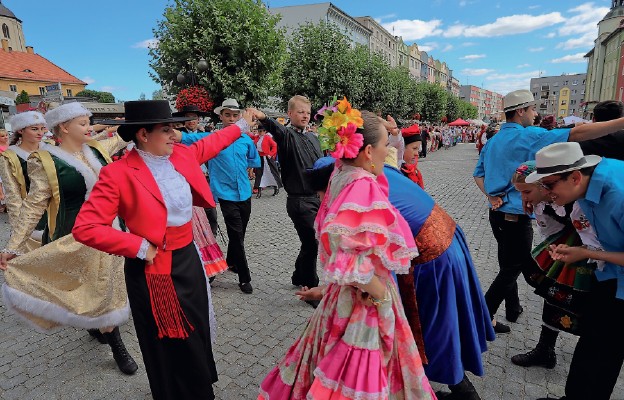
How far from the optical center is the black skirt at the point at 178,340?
2.26 m

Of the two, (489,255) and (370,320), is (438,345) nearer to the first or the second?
(370,320)

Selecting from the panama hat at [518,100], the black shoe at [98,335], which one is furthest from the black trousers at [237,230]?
the panama hat at [518,100]

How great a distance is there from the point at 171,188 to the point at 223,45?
14071mm

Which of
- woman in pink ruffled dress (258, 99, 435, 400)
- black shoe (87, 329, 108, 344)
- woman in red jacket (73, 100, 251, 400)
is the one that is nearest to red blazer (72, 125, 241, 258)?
woman in red jacket (73, 100, 251, 400)

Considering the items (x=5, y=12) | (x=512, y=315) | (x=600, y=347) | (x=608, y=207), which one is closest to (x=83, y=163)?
(x=608, y=207)

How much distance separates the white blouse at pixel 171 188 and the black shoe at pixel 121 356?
1.55 m

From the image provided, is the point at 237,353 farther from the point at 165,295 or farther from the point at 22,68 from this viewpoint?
the point at 22,68

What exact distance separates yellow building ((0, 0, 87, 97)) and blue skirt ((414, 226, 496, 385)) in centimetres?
6065

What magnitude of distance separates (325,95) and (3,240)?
16.1m

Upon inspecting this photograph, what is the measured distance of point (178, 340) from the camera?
2.31 metres

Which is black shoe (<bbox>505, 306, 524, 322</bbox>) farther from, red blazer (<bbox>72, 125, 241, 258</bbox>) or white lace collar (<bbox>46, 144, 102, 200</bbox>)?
white lace collar (<bbox>46, 144, 102, 200</bbox>)

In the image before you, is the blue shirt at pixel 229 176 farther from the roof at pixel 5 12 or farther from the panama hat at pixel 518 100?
the roof at pixel 5 12

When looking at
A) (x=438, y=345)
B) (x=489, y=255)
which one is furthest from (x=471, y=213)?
(x=438, y=345)

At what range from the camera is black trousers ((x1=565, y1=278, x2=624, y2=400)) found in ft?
6.83
